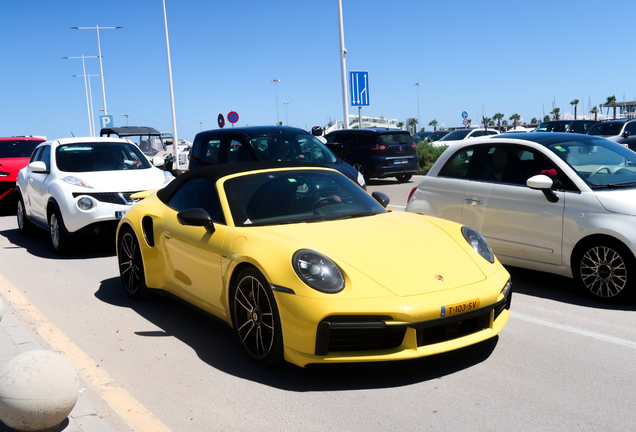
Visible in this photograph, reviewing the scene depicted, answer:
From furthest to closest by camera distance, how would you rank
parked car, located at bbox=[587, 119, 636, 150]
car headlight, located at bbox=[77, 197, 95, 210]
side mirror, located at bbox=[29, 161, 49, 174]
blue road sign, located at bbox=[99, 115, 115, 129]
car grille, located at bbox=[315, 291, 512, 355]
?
blue road sign, located at bbox=[99, 115, 115, 129] → parked car, located at bbox=[587, 119, 636, 150] → side mirror, located at bbox=[29, 161, 49, 174] → car headlight, located at bbox=[77, 197, 95, 210] → car grille, located at bbox=[315, 291, 512, 355]

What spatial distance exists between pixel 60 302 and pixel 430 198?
4.07m

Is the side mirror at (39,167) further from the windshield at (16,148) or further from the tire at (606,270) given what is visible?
the tire at (606,270)

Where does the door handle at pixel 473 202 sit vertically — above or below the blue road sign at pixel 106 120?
below

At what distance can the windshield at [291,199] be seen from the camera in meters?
4.88

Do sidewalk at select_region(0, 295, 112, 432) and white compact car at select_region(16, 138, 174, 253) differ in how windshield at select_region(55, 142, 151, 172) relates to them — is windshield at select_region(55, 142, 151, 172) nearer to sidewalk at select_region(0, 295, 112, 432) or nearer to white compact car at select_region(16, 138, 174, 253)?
white compact car at select_region(16, 138, 174, 253)

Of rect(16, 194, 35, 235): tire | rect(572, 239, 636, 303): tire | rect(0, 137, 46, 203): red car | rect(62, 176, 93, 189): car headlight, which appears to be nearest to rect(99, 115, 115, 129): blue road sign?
rect(0, 137, 46, 203): red car

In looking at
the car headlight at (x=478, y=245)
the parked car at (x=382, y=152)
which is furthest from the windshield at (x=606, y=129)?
the car headlight at (x=478, y=245)

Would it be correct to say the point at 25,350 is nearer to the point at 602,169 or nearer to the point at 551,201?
the point at 551,201

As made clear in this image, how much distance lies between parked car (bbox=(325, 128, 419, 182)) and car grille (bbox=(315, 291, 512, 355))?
14.8m

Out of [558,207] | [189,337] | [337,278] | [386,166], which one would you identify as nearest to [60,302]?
[189,337]

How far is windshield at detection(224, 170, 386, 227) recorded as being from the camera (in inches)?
192

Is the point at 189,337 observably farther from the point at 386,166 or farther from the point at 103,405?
the point at 386,166

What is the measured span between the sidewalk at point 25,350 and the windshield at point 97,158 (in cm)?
357

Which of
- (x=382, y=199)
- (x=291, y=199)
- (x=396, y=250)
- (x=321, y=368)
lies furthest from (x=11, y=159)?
(x=396, y=250)
